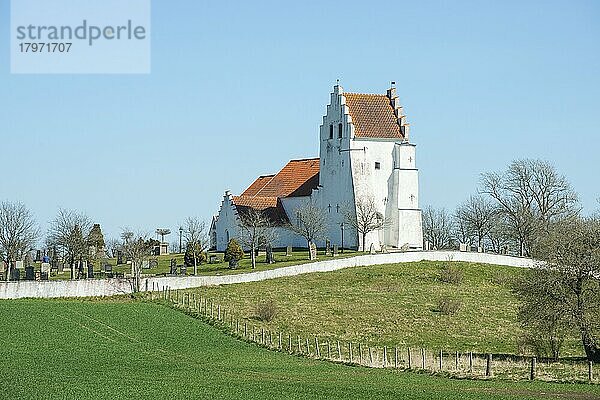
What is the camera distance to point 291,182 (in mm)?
94375

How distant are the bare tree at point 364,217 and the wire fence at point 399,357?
97.7ft

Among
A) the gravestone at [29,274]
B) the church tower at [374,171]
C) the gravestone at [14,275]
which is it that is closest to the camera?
the gravestone at [14,275]

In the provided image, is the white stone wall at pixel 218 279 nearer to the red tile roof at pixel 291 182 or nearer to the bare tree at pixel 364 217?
the bare tree at pixel 364 217

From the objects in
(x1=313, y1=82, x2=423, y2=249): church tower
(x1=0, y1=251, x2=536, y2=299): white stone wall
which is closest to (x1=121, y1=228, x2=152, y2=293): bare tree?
(x1=0, y1=251, x2=536, y2=299): white stone wall

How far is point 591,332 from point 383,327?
12.6 meters

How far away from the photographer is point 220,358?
3894 cm

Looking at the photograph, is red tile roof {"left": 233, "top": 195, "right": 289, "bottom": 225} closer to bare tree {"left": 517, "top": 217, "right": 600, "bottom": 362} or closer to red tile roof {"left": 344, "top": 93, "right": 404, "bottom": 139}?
red tile roof {"left": 344, "top": 93, "right": 404, "bottom": 139}

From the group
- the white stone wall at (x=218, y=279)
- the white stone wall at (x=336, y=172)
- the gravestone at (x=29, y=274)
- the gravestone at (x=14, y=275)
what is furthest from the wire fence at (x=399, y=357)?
the white stone wall at (x=336, y=172)

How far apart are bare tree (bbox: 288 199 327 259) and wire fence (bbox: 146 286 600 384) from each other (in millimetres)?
28668

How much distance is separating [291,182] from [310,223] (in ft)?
39.7

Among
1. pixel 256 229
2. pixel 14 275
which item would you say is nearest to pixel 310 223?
pixel 256 229

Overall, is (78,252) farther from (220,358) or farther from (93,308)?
(220,358)

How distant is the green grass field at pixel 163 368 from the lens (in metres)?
28.8

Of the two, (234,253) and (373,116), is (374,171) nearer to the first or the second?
(373,116)
